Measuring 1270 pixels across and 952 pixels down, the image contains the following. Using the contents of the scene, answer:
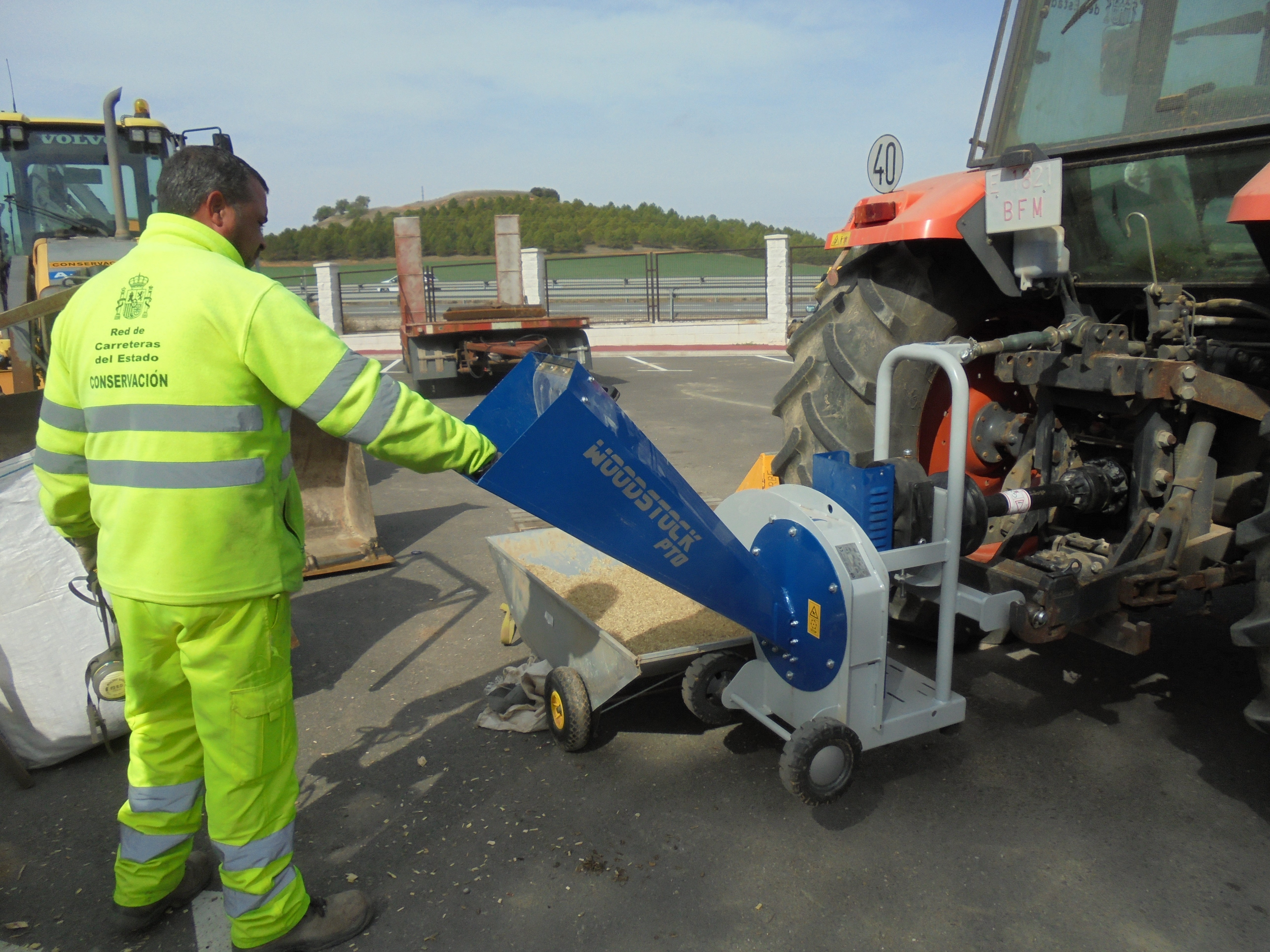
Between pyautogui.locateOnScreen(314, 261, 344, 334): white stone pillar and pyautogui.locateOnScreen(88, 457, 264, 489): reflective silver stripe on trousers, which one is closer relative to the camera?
pyautogui.locateOnScreen(88, 457, 264, 489): reflective silver stripe on trousers

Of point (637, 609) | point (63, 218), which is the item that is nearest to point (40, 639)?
point (637, 609)

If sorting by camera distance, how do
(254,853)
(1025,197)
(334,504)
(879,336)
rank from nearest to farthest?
1. (254,853)
2. (1025,197)
3. (879,336)
4. (334,504)

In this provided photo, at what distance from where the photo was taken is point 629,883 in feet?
7.72

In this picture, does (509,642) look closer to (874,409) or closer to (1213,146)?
(874,409)

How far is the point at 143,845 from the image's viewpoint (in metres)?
2.22

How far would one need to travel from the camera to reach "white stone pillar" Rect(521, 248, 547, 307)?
790 inches

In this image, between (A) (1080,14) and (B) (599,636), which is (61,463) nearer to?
(B) (599,636)

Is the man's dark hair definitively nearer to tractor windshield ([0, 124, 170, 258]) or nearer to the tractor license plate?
the tractor license plate

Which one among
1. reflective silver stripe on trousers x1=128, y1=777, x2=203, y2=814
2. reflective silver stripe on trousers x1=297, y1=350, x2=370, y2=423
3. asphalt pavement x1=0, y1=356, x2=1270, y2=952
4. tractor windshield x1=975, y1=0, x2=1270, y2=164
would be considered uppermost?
tractor windshield x1=975, y1=0, x2=1270, y2=164

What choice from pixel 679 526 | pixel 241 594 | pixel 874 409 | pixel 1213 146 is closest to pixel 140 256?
pixel 241 594

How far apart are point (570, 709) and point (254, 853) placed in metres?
1.03

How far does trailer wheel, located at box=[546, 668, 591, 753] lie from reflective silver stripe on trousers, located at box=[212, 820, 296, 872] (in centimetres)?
96

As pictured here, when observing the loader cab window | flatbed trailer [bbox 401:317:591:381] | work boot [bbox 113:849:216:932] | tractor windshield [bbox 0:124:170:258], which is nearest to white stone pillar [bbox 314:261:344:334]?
flatbed trailer [bbox 401:317:591:381]

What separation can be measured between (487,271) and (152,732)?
2934cm
